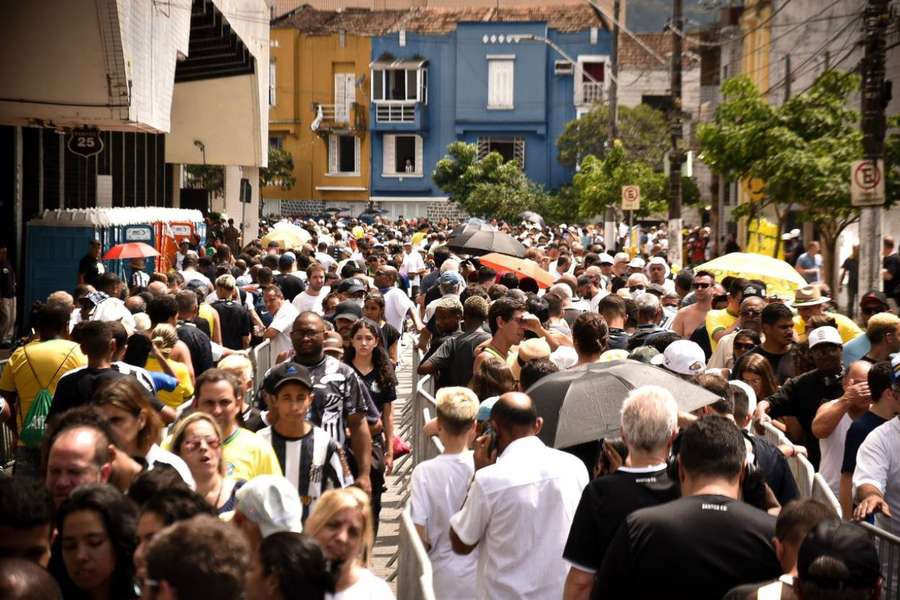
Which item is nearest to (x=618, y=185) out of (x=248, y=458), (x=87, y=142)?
(x=87, y=142)

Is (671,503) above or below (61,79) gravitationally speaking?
below

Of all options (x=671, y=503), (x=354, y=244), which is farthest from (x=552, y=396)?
(x=354, y=244)

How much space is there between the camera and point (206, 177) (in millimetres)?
57781

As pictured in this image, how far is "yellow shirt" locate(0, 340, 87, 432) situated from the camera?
28.7ft

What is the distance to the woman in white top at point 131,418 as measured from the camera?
6320mm

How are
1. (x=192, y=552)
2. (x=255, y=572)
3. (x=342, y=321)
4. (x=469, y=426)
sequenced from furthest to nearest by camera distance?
(x=342, y=321) < (x=469, y=426) < (x=255, y=572) < (x=192, y=552)

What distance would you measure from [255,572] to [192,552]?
0.57 m

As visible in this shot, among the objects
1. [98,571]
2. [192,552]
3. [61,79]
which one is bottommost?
[98,571]

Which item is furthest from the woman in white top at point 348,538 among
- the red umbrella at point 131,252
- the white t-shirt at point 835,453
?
the red umbrella at point 131,252

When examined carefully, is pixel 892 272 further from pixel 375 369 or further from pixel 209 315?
pixel 375 369

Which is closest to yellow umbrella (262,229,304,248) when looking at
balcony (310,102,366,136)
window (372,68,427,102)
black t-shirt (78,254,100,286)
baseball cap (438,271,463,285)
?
black t-shirt (78,254,100,286)

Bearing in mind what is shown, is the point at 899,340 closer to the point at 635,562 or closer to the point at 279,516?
the point at 635,562

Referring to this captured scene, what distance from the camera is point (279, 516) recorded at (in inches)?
192

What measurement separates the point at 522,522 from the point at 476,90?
213 feet
